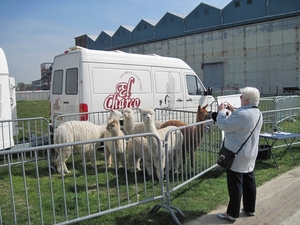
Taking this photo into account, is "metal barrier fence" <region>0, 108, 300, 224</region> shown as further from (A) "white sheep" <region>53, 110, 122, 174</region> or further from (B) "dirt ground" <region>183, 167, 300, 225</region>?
(B) "dirt ground" <region>183, 167, 300, 225</region>

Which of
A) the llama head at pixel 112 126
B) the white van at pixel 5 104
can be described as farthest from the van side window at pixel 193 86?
the white van at pixel 5 104

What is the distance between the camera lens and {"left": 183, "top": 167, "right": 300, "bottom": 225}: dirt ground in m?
3.85

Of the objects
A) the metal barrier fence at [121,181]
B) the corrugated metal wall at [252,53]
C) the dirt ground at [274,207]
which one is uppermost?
the corrugated metal wall at [252,53]

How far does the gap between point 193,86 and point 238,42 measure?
A: 25601 millimetres

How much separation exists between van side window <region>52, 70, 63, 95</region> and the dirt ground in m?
6.12

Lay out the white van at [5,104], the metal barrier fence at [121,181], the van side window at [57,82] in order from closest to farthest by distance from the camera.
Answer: the metal barrier fence at [121,181] < the white van at [5,104] < the van side window at [57,82]

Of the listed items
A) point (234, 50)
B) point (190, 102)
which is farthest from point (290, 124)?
point (234, 50)

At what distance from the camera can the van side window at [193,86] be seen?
10660 mm

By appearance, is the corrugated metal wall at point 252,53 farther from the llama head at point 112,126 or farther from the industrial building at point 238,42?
the llama head at point 112,126

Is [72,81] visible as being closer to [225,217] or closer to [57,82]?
[57,82]

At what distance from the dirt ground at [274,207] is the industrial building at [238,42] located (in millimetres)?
27603

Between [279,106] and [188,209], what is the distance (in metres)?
9.21

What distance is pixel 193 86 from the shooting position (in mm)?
10859

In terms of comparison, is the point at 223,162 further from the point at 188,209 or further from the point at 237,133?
the point at 188,209
